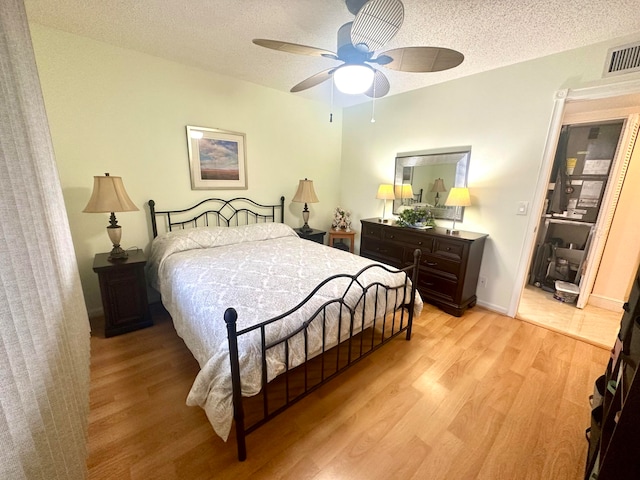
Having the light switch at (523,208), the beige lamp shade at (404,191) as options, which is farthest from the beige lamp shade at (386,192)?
the light switch at (523,208)

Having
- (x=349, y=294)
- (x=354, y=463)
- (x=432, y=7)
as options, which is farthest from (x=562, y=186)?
(x=354, y=463)

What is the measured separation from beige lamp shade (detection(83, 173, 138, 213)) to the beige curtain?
102 centimetres

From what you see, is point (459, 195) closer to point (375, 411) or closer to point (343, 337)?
point (343, 337)

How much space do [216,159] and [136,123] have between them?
0.82m

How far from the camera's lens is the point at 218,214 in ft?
10.7

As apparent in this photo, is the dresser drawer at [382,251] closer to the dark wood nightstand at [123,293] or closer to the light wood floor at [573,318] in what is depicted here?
the light wood floor at [573,318]

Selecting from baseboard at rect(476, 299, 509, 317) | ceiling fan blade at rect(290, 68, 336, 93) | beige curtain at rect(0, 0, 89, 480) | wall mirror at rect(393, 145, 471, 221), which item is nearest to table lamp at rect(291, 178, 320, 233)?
wall mirror at rect(393, 145, 471, 221)

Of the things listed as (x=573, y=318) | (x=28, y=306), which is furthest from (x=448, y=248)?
(x=28, y=306)

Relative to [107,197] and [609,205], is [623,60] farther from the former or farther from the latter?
[107,197]

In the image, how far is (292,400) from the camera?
1.59m

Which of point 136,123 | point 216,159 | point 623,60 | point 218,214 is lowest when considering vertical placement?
point 218,214

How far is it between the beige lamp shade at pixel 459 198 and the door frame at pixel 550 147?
1.95ft

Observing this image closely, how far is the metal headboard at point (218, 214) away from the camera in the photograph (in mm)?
2914

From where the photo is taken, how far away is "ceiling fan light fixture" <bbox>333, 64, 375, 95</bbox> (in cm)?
163
